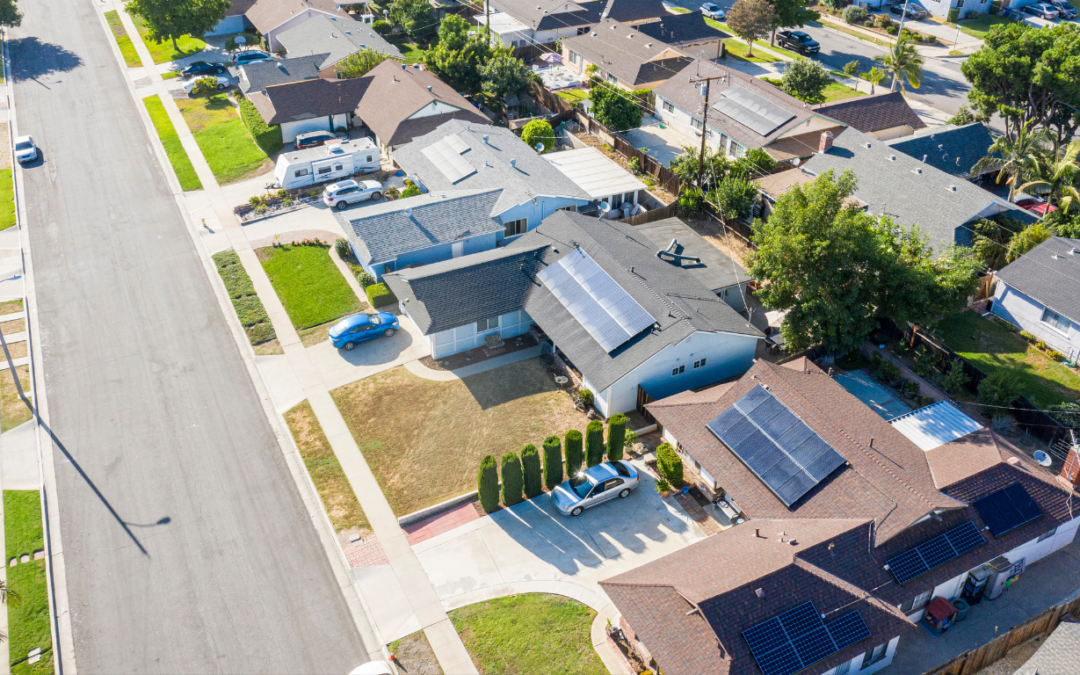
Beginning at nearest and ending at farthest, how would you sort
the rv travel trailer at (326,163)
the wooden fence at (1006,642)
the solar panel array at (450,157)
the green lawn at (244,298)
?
the wooden fence at (1006,642) → the green lawn at (244,298) → the solar panel array at (450,157) → the rv travel trailer at (326,163)

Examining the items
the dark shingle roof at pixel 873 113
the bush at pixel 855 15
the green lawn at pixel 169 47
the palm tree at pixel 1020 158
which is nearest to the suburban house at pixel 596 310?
the palm tree at pixel 1020 158

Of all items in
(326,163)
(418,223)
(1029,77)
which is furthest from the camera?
(326,163)

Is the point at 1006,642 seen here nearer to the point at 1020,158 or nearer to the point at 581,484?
the point at 581,484

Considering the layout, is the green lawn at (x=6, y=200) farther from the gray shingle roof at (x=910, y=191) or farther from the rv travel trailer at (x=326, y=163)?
the gray shingle roof at (x=910, y=191)

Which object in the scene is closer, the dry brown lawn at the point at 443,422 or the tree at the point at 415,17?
the dry brown lawn at the point at 443,422

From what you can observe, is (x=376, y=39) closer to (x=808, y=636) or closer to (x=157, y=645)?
(x=157, y=645)

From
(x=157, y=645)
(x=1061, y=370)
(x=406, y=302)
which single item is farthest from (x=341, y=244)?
(x=1061, y=370)

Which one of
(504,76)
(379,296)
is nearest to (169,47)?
(504,76)
